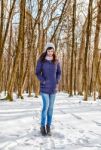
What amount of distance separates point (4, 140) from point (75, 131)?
69.7 inches

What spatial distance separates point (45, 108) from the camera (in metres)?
7.43

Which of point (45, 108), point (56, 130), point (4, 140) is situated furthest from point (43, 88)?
point (4, 140)

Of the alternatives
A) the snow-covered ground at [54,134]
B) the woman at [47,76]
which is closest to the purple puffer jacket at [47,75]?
the woman at [47,76]

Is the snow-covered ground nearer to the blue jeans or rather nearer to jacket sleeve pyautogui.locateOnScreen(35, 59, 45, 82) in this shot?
the blue jeans

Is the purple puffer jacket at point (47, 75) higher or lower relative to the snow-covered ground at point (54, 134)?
higher

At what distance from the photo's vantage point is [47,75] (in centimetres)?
752

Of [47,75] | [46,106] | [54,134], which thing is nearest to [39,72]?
[47,75]

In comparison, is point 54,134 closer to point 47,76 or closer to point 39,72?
point 47,76

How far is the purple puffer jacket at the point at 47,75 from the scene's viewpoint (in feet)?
24.5

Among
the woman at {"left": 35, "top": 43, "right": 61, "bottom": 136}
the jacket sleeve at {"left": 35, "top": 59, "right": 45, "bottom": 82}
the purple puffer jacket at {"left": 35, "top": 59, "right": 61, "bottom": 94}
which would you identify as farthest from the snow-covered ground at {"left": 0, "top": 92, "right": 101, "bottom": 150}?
the jacket sleeve at {"left": 35, "top": 59, "right": 45, "bottom": 82}

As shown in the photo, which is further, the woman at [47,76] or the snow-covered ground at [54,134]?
the woman at [47,76]

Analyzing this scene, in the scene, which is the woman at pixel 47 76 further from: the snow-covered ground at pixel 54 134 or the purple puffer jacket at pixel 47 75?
the snow-covered ground at pixel 54 134

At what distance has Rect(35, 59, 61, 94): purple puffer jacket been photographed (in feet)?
24.5

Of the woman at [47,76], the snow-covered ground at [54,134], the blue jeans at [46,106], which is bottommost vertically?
the snow-covered ground at [54,134]
